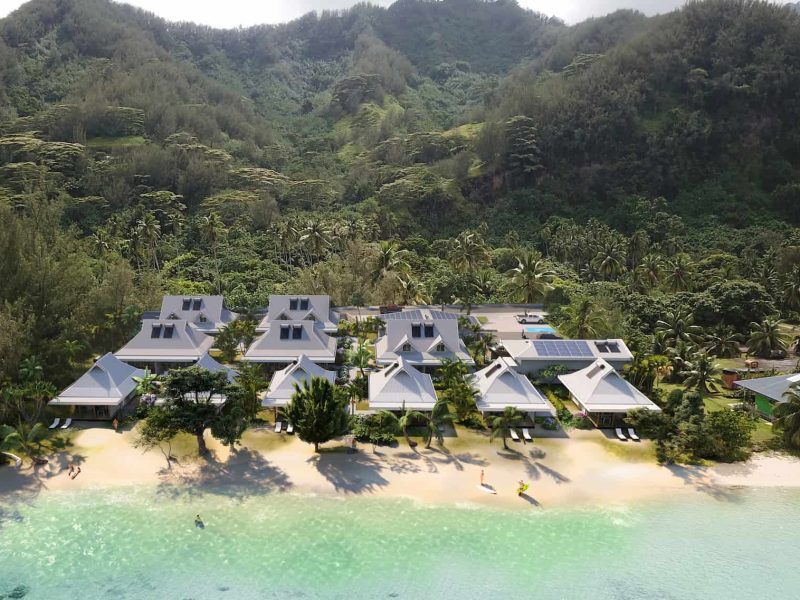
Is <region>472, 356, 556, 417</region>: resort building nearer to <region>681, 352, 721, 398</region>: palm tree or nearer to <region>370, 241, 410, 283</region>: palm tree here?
<region>681, 352, 721, 398</region>: palm tree

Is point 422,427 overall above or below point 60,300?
below

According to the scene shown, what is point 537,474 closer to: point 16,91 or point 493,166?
point 493,166

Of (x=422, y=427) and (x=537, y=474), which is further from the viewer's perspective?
(x=422, y=427)

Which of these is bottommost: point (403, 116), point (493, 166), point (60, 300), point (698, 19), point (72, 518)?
point (72, 518)

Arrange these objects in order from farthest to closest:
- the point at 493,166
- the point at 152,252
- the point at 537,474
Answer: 1. the point at 493,166
2. the point at 152,252
3. the point at 537,474

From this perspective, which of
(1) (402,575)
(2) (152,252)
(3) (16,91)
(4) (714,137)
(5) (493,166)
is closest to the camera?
(1) (402,575)

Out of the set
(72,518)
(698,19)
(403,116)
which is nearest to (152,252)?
(72,518)

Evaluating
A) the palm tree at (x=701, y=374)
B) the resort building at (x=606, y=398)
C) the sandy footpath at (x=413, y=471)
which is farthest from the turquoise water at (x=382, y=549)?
the palm tree at (x=701, y=374)
